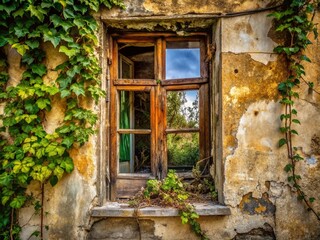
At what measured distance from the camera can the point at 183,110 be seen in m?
2.85

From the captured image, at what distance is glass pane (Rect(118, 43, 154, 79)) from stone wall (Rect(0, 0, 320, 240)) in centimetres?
47

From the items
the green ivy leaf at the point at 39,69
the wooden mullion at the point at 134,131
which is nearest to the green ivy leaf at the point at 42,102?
the green ivy leaf at the point at 39,69

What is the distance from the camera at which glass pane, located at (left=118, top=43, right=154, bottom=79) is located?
2932mm

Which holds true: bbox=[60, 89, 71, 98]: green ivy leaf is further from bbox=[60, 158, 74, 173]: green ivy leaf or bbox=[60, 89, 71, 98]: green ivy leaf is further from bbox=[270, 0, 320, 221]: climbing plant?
bbox=[270, 0, 320, 221]: climbing plant

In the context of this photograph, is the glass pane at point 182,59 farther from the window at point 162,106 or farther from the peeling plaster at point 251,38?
the peeling plaster at point 251,38

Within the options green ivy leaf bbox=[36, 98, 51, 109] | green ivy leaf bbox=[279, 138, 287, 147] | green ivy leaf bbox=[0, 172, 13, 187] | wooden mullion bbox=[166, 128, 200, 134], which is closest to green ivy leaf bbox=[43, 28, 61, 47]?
green ivy leaf bbox=[36, 98, 51, 109]

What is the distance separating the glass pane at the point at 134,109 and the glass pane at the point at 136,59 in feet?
0.77

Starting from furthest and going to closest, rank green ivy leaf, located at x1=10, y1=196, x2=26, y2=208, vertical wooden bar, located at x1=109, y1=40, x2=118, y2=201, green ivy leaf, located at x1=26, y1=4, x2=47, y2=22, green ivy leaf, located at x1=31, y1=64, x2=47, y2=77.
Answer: vertical wooden bar, located at x1=109, y1=40, x2=118, y2=201, green ivy leaf, located at x1=31, y1=64, x2=47, y2=77, green ivy leaf, located at x1=10, y1=196, x2=26, y2=208, green ivy leaf, located at x1=26, y1=4, x2=47, y2=22

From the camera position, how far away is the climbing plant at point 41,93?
2.33 metres

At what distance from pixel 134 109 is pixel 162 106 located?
15.9 inches

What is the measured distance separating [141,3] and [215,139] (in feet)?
4.93

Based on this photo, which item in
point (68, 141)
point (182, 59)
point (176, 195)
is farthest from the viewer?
point (182, 59)

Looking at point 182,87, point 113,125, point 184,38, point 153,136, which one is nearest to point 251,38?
point 184,38

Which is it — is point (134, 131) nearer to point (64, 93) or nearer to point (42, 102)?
point (64, 93)
